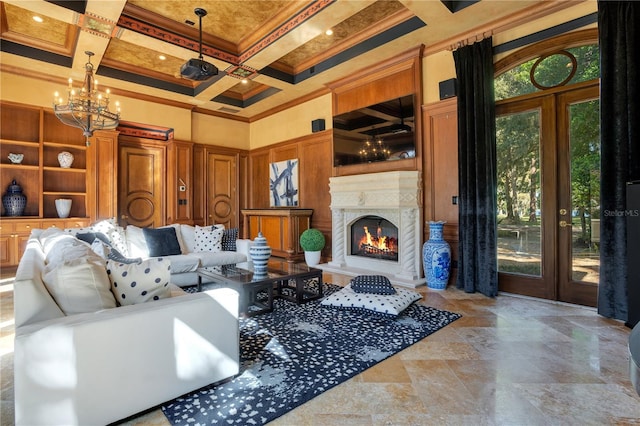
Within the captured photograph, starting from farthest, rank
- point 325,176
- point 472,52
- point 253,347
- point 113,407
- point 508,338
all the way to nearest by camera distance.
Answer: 1. point 325,176
2. point 472,52
3. point 508,338
4. point 253,347
5. point 113,407

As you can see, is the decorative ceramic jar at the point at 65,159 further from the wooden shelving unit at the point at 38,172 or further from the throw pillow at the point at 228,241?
the throw pillow at the point at 228,241

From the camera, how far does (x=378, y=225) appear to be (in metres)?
5.37

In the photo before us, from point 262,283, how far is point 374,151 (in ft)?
10.2

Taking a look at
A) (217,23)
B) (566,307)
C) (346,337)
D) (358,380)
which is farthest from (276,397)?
(217,23)

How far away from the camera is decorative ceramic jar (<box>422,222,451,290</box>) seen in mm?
4230

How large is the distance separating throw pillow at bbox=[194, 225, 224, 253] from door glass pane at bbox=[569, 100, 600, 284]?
4.52 m

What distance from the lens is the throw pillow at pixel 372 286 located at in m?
3.51

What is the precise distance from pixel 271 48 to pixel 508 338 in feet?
14.7

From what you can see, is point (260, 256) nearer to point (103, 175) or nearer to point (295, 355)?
point (295, 355)

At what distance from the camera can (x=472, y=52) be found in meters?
4.14

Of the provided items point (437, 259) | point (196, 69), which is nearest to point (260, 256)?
point (437, 259)

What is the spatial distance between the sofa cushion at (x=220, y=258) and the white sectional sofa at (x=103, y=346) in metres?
2.41

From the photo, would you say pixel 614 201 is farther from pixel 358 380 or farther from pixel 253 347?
pixel 253 347

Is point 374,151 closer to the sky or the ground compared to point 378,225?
closer to the sky
